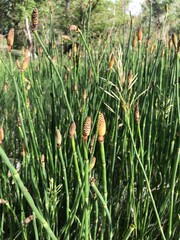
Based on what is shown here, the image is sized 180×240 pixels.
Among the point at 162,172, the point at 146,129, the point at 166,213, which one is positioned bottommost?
the point at 166,213

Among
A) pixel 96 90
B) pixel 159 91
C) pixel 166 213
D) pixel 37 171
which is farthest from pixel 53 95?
pixel 166 213

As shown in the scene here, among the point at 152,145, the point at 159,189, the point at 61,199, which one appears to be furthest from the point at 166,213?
the point at 61,199

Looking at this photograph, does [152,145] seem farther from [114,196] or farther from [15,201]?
[15,201]

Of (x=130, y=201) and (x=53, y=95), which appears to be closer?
(x=130, y=201)

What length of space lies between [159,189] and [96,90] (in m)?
0.35

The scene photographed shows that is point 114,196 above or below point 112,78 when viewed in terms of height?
below

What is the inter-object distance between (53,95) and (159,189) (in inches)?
16.4

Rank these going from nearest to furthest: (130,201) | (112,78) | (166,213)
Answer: (130,201) → (166,213) → (112,78)

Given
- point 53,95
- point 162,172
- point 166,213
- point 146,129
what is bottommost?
point 166,213

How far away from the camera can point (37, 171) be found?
951 millimetres

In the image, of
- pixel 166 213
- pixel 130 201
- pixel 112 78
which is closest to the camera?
pixel 130 201

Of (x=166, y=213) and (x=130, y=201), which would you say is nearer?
(x=130, y=201)

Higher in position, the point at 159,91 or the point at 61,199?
the point at 159,91

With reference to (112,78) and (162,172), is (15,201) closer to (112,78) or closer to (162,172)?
(162,172)
